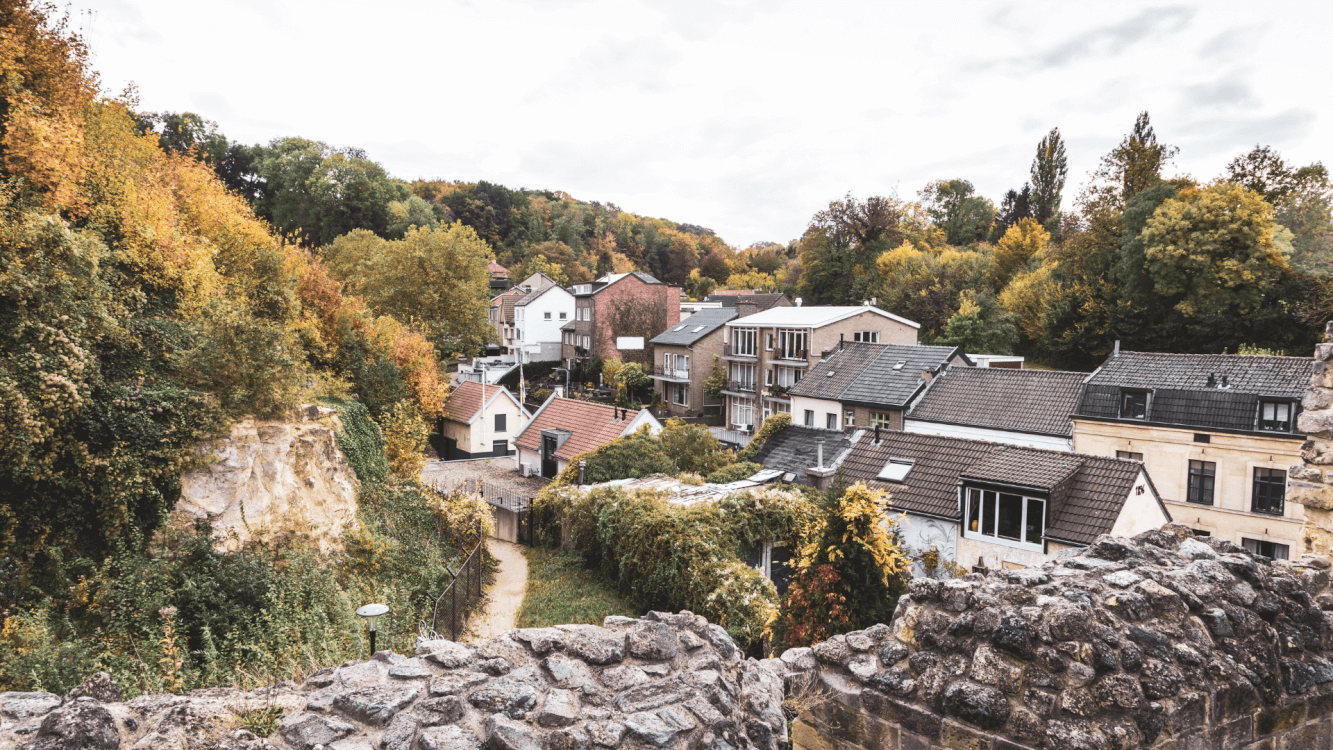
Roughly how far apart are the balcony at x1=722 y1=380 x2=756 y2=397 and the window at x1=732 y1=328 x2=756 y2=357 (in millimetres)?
1658

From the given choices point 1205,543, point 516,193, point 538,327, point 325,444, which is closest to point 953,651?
point 1205,543

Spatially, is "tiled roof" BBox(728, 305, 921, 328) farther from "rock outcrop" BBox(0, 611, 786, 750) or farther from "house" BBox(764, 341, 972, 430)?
"rock outcrop" BBox(0, 611, 786, 750)

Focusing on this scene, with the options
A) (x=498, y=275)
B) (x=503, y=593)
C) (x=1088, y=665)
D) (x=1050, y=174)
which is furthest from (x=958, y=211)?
(x=1088, y=665)

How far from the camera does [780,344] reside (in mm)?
37031

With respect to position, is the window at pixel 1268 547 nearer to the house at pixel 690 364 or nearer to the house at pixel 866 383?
the house at pixel 866 383

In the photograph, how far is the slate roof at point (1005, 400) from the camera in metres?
23.0

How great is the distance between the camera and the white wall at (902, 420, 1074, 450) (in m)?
22.5

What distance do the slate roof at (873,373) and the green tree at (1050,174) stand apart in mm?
38394

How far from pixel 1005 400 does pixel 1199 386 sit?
556 cm

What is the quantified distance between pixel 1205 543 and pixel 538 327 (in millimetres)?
53455

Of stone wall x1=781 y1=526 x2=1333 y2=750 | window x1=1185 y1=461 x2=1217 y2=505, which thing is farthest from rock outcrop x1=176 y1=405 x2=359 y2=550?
window x1=1185 y1=461 x2=1217 y2=505

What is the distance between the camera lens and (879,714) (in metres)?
3.87

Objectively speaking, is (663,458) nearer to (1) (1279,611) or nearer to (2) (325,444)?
(2) (325,444)

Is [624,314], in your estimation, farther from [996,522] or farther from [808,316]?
[996,522]
